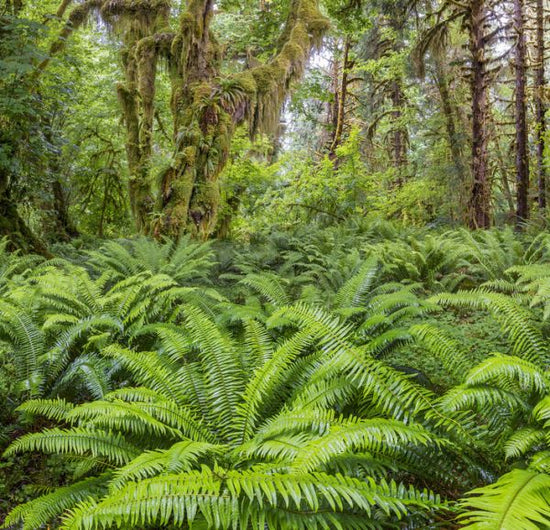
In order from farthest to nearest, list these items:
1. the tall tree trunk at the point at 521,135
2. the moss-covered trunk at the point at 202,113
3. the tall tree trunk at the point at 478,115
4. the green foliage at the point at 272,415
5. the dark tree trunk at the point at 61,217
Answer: the dark tree trunk at the point at 61,217 → the tall tree trunk at the point at 521,135 → the tall tree trunk at the point at 478,115 → the moss-covered trunk at the point at 202,113 → the green foliage at the point at 272,415

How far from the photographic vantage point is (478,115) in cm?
776

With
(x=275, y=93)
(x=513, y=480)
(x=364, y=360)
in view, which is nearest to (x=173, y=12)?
(x=275, y=93)

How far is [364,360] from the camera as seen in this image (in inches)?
83.6

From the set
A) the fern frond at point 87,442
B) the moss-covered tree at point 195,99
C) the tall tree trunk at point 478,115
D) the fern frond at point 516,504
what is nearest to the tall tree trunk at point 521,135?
the tall tree trunk at point 478,115

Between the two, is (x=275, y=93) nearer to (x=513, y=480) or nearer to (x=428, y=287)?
(x=428, y=287)

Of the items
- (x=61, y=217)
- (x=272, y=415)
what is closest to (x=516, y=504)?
(x=272, y=415)

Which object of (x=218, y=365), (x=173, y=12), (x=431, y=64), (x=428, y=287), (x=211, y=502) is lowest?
(x=211, y=502)

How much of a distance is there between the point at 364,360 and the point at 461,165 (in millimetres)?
10138

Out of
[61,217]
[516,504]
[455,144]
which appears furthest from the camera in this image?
[61,217]

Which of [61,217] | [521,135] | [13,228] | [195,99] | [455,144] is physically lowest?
[13,228]

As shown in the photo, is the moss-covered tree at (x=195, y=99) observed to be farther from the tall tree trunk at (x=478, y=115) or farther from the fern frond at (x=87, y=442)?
the fern frond at (x=87, y=442)

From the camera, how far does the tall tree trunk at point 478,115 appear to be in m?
7.43

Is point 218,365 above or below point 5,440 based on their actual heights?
above

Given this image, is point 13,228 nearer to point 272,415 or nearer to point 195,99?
point 195,99
